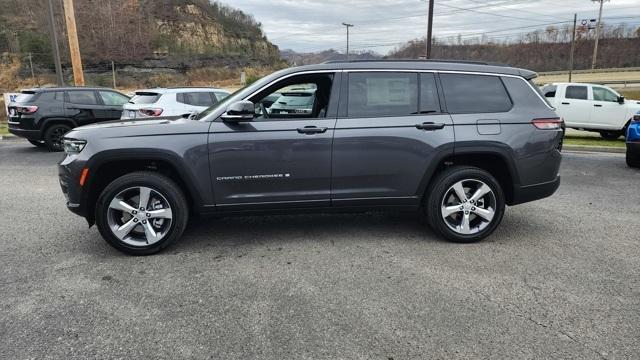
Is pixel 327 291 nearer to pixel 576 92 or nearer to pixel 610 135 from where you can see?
pixel 576 92

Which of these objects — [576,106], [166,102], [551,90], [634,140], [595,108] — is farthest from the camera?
[551,90]

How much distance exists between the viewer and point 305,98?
15.3 ft

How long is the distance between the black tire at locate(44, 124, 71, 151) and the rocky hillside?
162 feet

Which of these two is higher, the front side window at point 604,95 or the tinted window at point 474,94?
the tinted window at point 474,94

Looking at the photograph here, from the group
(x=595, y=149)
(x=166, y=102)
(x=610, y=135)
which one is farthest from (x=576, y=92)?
(x=166, y=102)

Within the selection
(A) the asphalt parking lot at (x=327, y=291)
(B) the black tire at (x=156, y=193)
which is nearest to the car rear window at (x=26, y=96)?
(A) the asphalt parking lot at (x=327, y=291)

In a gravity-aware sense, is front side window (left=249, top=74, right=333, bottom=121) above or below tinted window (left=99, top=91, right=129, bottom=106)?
above

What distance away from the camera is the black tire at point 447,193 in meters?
4.34

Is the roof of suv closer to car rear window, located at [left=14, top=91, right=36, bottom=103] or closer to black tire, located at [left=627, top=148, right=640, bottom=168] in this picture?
black tire, located at [left=627, top=148, right=640, bottom=168]

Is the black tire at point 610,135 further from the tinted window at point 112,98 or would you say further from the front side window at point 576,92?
the tinted window at point 112,98

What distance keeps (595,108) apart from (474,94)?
11.8 meters

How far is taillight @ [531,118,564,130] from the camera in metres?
4.38

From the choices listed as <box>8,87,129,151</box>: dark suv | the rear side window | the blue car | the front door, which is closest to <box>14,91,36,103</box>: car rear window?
<box>8,87,129,151</box>: dark suv

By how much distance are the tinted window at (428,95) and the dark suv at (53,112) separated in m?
10.1
